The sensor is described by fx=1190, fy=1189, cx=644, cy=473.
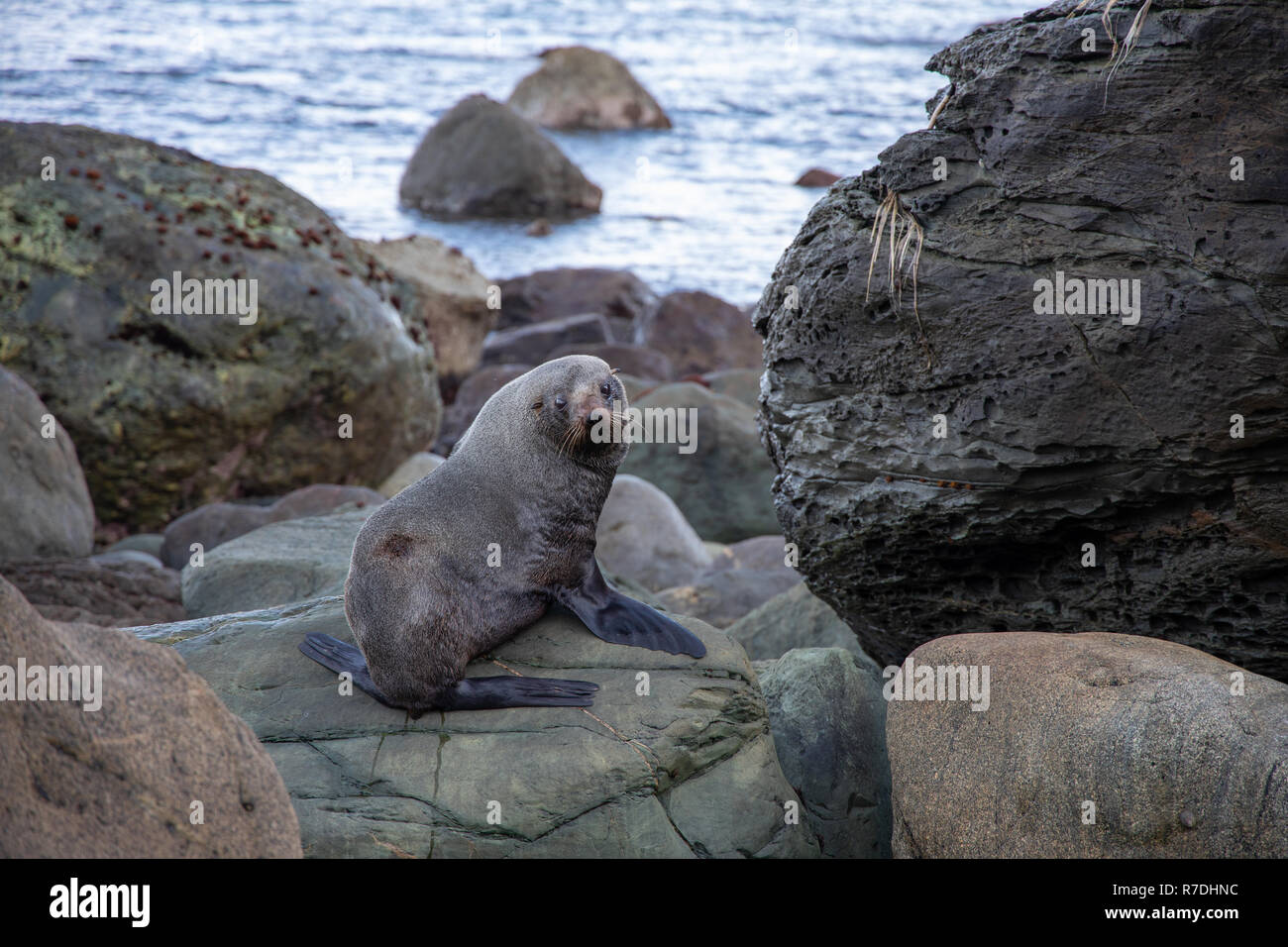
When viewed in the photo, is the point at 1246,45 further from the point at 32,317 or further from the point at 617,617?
the point at 32,317

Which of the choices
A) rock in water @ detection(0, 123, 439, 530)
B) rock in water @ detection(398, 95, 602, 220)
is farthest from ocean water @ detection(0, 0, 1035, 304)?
rock in water @ detection(0, 123, 439, 530)

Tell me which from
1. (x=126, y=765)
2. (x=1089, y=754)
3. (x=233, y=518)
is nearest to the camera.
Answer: (x=126, y=765)

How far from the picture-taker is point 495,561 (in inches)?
220

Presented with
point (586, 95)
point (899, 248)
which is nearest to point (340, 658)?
point (899, 248)

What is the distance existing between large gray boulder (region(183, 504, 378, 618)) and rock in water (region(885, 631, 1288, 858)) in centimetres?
375

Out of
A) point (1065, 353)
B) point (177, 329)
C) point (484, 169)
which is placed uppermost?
point (484, 169)

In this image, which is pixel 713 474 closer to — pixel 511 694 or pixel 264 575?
pixel 264 575

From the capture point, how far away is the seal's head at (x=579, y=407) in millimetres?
5672

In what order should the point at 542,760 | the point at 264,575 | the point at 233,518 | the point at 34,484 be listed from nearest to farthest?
the point at 542,760 → the point at 264,575 → the point at 34,484 → the point at 233,518

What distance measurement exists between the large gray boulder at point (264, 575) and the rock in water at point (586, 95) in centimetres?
2585

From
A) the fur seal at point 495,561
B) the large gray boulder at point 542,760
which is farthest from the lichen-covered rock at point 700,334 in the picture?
the large gray boulder at point 542,760

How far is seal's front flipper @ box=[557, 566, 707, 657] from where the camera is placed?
18.6 ft

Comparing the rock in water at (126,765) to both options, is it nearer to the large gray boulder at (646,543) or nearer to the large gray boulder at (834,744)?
the large gray boulder at (834,744)

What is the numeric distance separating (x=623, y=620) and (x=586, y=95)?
28675 millimetres
